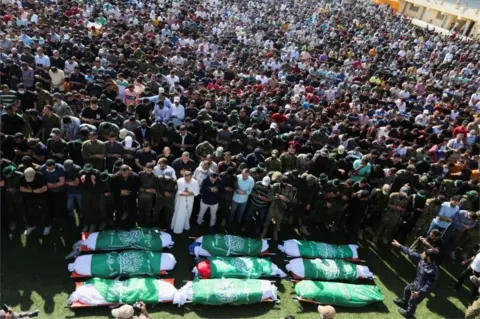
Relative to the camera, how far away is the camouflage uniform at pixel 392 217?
8.69 meters

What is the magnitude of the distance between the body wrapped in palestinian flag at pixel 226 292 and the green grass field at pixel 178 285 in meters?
0.17

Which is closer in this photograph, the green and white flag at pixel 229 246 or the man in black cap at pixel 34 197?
the man in black cap at pixel 34 197

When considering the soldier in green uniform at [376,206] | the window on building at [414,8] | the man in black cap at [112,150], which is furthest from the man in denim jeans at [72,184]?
the window on building at [414,8]

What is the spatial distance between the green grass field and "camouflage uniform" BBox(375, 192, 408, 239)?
0.53m

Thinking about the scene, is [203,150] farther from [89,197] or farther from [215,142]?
[89,197]

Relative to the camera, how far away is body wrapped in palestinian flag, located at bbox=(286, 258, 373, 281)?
7.59 meters

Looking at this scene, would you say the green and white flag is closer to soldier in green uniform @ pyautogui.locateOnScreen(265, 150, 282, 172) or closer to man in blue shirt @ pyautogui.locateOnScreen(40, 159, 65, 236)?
soldier in green uniform @ pyautogui.locateOnScreen(265, 150, 282, 172)

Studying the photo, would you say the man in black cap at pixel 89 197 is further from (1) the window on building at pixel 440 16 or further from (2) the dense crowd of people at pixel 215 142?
(1) the window on building at pixel 440 16

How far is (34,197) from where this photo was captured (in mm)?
7242

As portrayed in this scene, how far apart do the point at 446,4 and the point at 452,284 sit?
145ft

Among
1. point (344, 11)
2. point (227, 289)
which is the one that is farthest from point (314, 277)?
point (344, 11)

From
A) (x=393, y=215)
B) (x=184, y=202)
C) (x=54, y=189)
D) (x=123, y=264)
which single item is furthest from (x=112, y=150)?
(x=393, y=215)

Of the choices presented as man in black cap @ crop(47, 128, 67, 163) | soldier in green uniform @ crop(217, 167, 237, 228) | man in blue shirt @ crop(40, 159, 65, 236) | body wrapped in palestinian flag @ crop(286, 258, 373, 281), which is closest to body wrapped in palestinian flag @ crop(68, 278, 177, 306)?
man in blue shirt @ crop(40, 159, 65, 236)

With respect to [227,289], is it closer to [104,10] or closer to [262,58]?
[262,58]
